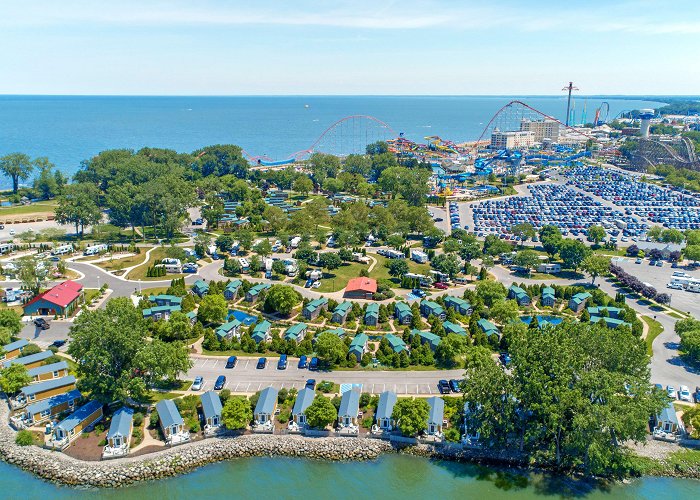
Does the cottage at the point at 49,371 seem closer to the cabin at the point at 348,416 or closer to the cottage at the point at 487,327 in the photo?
the cabin at the point at 348,416

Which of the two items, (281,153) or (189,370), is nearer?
(189,370)

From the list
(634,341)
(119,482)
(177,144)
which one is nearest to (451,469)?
(634,341)

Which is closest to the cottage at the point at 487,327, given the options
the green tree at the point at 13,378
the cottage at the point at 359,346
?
the cottage at the point at 359,346

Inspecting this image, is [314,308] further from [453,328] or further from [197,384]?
[197,384]

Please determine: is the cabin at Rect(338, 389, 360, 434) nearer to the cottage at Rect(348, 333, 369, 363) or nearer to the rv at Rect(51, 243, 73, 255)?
the cottage at Rect(348, 333, 369, 363)

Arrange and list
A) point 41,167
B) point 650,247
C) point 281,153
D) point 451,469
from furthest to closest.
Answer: point 281,153, point 41,167, point 650,247, point 451,469

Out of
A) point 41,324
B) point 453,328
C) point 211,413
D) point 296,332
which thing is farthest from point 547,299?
point 41,324

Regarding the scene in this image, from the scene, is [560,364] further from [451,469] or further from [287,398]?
[287,398]
